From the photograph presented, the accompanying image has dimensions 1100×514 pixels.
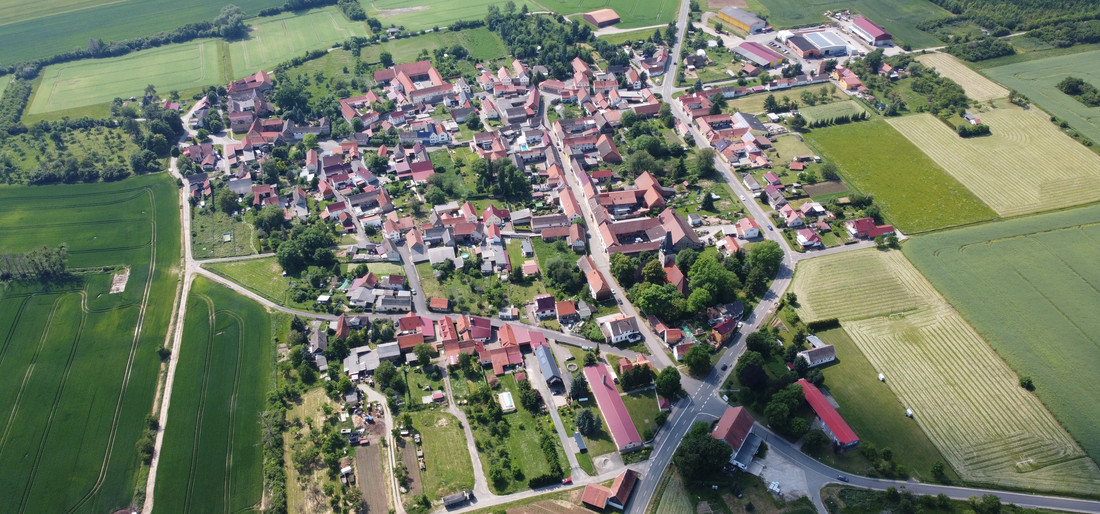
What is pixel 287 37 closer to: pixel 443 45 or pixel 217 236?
pixel 443 45

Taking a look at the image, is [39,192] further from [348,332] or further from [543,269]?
[543,269]

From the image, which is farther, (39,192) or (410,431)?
(39,192)

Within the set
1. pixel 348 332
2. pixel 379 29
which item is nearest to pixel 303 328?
pixel 348 332

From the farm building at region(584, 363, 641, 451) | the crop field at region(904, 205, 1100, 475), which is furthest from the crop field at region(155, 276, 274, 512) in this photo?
the crop field at region(904, 205, 1100, 475)

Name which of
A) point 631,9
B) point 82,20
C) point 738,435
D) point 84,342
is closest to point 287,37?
point 82,20

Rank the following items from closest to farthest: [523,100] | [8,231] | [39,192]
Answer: [8,231] → [39,192] → [523,100]

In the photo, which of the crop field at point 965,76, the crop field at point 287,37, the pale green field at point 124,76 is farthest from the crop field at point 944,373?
the pale green field at point 124,76
